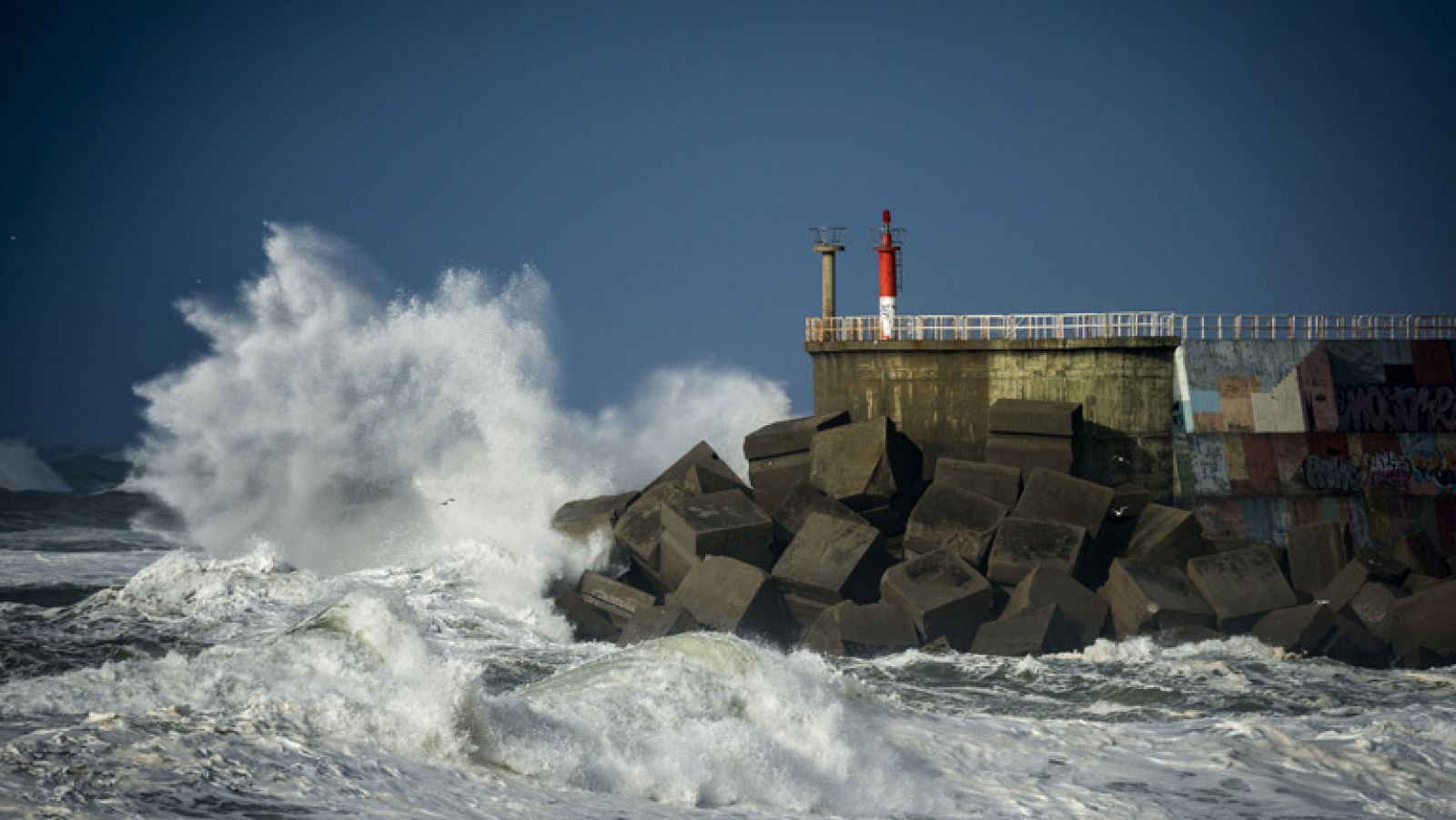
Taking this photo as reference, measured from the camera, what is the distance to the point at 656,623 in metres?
15.3

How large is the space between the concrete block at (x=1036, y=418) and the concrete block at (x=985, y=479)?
1.13m

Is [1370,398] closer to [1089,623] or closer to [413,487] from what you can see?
[1089,623]

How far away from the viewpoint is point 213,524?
2580cm

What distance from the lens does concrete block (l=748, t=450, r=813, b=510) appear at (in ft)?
65.4

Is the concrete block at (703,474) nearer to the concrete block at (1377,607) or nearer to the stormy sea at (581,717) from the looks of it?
the stormy sea at (581,717)

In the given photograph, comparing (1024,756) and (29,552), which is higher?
(29,552)

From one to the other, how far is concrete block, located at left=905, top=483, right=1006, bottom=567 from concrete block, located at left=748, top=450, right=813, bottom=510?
2.29 m

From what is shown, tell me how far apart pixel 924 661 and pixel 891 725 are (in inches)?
171

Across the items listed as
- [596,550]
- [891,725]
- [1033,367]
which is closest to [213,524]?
[596,550]

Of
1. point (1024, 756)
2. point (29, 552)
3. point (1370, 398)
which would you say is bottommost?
point (1024, 756)

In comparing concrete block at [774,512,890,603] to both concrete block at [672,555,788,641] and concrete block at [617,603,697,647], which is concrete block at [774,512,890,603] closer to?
concrete block at [672,555,788,641]

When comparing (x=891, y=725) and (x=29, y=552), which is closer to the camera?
(x=891, y=725)

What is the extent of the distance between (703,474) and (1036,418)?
15.4 feet

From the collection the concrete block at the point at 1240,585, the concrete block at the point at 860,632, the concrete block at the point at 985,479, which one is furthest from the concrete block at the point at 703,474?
the concrete block at the point at 1240,585
